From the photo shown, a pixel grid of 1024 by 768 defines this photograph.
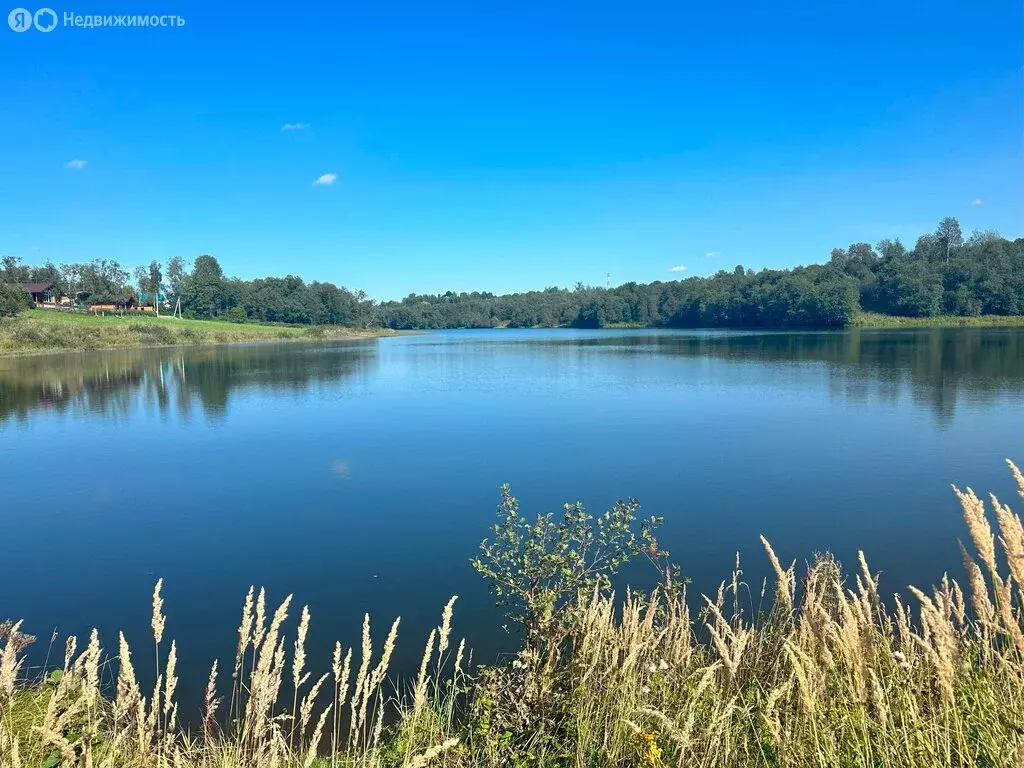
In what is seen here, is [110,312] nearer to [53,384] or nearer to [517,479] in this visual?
[53,384]

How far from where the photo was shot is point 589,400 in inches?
1138

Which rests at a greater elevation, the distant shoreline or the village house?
the village house

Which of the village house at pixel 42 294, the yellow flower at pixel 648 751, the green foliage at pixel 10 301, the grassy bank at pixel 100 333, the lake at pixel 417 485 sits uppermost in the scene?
the village house at pixel 42 294

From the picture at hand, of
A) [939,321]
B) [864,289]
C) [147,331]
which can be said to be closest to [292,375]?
[147,331]

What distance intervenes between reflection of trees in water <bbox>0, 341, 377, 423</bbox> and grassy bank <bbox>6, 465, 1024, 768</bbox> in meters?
24.6

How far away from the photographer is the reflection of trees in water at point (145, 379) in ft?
94.5

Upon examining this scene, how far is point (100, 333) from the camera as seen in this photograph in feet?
238

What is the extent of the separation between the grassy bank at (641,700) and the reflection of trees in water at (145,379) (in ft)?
80.8

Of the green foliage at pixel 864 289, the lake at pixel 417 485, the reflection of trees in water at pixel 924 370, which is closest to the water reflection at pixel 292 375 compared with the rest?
the reflection of trees in water at pixel 924 370

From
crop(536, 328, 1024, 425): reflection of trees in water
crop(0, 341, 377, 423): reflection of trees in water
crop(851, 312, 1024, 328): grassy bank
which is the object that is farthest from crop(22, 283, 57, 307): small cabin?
crop(851, 312, 1024, 328): grassy bank

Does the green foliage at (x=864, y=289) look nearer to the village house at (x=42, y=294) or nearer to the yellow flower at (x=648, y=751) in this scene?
the yellow flower at (x=648, y=751)

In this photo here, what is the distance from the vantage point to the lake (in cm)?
926

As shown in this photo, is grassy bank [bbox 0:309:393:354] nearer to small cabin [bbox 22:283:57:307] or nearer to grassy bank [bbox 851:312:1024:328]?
small cabin [bbox 22:283:57:307]

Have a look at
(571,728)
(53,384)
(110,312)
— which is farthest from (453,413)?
(110,312)
